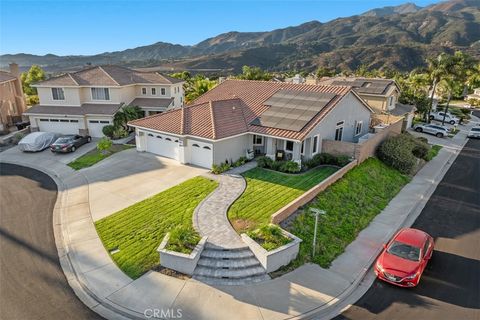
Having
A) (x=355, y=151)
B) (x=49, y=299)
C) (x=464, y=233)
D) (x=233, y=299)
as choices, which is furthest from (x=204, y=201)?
(x=464, y=233)

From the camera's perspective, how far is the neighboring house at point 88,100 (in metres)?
31.0

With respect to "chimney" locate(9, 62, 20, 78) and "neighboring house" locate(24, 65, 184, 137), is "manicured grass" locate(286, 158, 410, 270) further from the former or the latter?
"chimney" locate(9, 62, 20, 78)

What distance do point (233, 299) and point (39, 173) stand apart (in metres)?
18.9

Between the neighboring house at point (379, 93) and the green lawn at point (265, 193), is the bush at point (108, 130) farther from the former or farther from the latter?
the neighboring house at point (379, 93)

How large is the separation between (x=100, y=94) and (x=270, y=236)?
26.8m

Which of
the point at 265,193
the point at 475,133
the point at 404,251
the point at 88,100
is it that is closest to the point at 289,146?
the point at 265,193

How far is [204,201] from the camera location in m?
17.3

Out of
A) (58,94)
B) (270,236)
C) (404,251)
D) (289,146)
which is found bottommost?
(404,251)

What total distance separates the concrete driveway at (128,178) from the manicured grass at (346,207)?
865 cm

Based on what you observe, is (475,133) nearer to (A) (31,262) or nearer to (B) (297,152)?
(B) (297,152)

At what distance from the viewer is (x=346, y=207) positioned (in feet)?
58.7

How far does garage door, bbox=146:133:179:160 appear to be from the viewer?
23.9 meters

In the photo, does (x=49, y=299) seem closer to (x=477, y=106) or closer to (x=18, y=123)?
(x=18, y=123)

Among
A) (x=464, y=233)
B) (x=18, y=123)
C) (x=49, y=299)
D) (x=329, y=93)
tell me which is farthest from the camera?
(x=18, y=123)
